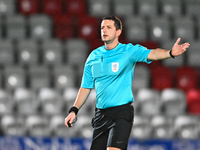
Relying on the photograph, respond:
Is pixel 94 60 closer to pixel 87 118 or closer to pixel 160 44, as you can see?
pixel 87 118

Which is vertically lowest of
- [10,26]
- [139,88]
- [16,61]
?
[139,88]

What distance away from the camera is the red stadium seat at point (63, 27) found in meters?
7.07

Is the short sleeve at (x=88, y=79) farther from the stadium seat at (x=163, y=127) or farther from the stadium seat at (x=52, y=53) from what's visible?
the stadium seat at (x=52, y=53)

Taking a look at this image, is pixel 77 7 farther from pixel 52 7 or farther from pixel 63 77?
pixel 63 77

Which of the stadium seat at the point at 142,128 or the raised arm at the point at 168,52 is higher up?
the raised arm at the point at 168,52

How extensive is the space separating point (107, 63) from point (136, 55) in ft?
0.77

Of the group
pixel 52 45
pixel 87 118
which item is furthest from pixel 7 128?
pixel 52 45

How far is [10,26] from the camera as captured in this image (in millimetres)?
6836

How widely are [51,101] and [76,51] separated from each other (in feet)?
3.78

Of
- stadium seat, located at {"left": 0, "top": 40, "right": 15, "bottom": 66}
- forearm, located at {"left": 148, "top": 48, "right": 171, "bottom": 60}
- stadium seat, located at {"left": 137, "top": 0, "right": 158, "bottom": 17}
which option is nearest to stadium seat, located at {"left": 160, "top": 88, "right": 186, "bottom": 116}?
stadium seat, located at {"left": 137, "top": 0, "right": 158, "bottom": 17}

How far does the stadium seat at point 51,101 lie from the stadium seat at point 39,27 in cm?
140

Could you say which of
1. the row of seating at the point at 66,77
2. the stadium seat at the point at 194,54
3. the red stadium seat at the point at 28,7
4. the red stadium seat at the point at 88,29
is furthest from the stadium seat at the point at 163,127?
A: the red stadium seat at the point at 28,7

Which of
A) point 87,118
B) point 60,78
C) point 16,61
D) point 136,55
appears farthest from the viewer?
point 16,61

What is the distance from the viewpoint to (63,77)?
241 inches
